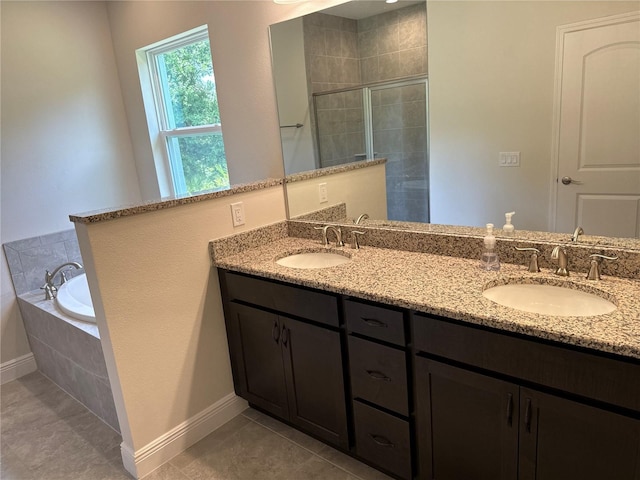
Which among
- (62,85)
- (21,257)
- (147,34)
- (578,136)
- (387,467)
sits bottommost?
(387,467)

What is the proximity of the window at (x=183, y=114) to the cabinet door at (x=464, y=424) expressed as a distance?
2.14m

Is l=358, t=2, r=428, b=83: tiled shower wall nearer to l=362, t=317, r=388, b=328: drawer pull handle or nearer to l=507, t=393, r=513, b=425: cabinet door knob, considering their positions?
l=362, t=317, r=388, b=328: drawer pull handle

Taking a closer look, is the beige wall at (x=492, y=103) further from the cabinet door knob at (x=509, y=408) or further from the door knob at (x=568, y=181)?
the cabinet door knob at (x=509, y=408)

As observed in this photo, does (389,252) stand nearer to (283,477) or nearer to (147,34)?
(283,477)

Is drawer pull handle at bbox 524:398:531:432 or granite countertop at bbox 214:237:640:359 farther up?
granite countertop at bbox 214:237:640:359

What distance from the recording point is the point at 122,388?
192 centimetres

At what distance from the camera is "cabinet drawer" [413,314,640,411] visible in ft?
3.71

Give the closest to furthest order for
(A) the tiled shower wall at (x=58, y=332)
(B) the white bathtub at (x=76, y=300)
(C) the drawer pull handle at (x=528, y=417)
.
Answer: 1. (C) the drawer pull handle at (x=528, y=417)
2. (A) the tiled shower wall at (x=58, y=332)
3. (B) the white bathtub at (x=76, y=300)

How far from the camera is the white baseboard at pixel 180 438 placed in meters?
2.00

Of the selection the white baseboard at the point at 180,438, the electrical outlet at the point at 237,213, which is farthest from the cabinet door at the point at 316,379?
the electrical outlet at the point at 237,213

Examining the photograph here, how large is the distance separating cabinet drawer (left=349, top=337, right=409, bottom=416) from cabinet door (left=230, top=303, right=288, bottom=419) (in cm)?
41

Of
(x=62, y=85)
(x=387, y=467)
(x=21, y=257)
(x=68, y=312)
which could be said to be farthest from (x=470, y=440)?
(x=62, y=85)

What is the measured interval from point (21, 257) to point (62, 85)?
1202 millimetres

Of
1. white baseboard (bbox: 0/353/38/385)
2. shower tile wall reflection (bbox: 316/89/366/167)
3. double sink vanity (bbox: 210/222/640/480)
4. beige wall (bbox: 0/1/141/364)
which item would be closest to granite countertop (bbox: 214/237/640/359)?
double sink vanity (bbox: 210/222/640/480)
